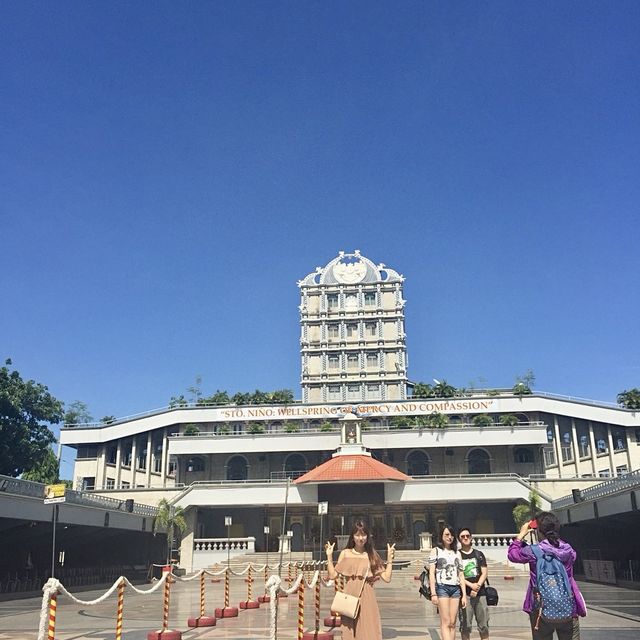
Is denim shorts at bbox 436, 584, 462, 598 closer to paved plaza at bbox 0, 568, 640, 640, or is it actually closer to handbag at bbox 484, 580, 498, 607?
handbag at bbox 484, 580, 498, 607

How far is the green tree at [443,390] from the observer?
63.7 metres

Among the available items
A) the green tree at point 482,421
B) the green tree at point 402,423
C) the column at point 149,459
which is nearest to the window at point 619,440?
the green tree at point 482,421

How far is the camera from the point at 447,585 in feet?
30.1

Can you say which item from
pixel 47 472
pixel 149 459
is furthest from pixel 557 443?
pixel 47 472

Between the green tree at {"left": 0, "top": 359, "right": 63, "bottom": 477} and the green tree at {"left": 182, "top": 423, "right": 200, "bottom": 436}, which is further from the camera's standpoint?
the green tree at {"left": 182, "top": 423, "right": 200, "bottom": 436}

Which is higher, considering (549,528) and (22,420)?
(22,420)

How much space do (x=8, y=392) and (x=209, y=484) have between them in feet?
59.2

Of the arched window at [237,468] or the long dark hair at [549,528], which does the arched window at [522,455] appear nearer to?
the arched window at [237,468]

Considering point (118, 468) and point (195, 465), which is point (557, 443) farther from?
point (118, 468)

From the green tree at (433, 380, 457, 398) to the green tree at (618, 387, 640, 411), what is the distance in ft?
51.0

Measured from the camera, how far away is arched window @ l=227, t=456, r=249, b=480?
60.7m

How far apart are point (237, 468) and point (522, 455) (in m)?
26.1

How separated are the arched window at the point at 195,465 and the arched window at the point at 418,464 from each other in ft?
63.6

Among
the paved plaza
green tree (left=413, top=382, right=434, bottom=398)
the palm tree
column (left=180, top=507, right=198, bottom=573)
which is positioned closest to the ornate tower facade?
green tree (left=413, top=382, right=434, bottom=398)
